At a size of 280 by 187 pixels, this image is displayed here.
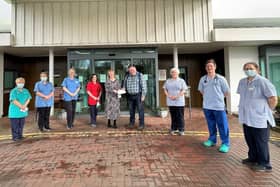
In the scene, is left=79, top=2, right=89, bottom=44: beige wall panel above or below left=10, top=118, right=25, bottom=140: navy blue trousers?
above

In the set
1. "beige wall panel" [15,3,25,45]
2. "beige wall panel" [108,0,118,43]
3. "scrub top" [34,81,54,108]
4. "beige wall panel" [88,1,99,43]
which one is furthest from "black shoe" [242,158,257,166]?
"beige wall panel" [15,3,25,45]

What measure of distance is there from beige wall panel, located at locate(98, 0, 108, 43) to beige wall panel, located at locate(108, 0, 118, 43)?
0.11 m

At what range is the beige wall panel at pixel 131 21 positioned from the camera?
7.06 m

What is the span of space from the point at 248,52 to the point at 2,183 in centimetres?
861

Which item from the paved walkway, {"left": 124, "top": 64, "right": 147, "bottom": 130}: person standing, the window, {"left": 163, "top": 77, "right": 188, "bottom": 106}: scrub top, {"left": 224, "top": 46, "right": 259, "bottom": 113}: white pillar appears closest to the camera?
the paved walkway

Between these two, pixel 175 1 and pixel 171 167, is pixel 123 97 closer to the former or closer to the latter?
pixel 175 1

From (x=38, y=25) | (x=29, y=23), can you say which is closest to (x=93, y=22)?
(x=38, y=25)

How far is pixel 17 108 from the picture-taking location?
4.47m

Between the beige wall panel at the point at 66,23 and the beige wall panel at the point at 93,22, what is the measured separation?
2.28 ft

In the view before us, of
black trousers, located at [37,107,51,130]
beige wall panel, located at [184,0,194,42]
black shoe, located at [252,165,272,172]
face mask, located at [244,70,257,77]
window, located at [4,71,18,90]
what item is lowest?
black shoe, located at [252,165,272,172]

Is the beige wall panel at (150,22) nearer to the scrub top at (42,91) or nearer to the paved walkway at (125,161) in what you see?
the paved walkway at (125,161)

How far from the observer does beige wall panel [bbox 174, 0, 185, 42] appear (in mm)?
7128

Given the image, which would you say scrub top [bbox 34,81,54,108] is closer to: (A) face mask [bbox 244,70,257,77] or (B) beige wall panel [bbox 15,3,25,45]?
(B) beige wall panel [bbox 15,3,25,45]

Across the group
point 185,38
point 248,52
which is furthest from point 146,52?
point 248,52
